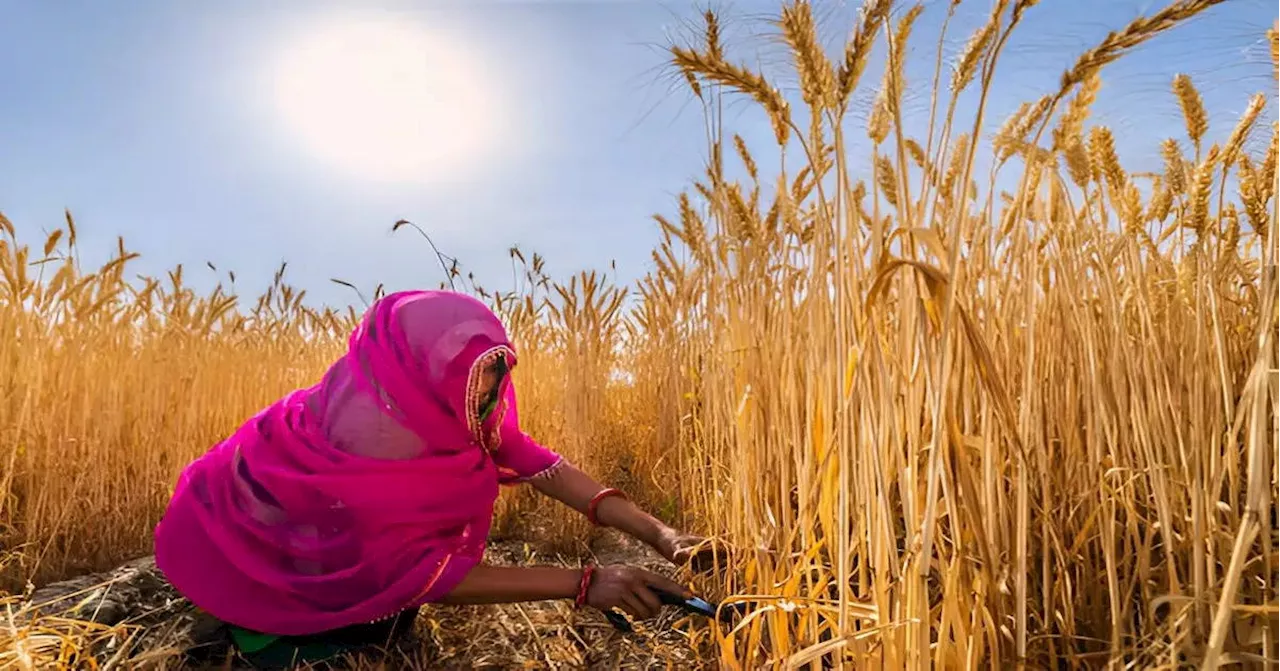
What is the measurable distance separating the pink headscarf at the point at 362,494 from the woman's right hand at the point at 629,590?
0.25m

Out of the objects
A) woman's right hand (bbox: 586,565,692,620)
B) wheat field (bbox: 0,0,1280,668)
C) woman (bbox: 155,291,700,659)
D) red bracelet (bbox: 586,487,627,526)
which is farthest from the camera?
red bracelet (bbox: 586,487,627,526)

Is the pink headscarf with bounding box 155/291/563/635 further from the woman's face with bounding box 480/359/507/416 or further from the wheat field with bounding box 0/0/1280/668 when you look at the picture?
the wheat field with bounding box 0/0/1280/668

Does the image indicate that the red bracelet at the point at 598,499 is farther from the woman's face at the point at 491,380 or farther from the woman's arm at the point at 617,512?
the woman's face at the point at 491,380

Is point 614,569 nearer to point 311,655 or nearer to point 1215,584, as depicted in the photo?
point 311,655

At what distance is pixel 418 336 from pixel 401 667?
0.62m

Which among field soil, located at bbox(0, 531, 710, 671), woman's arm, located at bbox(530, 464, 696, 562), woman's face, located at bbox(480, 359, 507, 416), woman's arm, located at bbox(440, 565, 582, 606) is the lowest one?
field soil, located at bbox(0, 531, 710, 671)

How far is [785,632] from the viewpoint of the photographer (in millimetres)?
927

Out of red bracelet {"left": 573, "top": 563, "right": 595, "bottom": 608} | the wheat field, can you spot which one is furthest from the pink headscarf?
the wheat field

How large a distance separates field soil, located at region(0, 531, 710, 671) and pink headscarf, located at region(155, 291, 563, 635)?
0.10 metres

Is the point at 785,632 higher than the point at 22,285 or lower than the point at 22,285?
lower

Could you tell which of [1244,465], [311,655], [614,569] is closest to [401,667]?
[311,655]

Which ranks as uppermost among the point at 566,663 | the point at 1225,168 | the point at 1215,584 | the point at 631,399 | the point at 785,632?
the point at 1225,168

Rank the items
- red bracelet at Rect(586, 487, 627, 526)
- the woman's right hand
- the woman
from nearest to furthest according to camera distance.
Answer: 1. the woman's right hand
2. the woman
3. red bracelet at Rect(586, 487, 627, 526)

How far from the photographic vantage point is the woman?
135 cm
